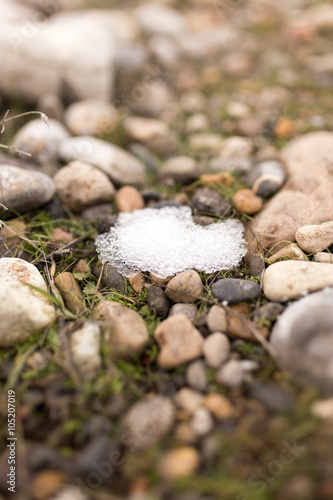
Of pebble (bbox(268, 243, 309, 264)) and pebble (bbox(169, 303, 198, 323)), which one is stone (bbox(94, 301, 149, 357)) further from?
pebble (bbox(268, 243, 309, 264))

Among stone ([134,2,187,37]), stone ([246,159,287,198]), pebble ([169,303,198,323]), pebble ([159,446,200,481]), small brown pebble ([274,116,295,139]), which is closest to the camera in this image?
pebble ([159,446,200,481])

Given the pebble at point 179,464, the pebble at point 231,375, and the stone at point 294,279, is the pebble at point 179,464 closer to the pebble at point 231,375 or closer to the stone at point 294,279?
the pebble at point 231,375

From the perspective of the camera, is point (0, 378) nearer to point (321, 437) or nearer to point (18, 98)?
point (321, 437)

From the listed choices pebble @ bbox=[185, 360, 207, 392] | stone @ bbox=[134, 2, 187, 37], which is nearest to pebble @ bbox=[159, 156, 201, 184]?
pebble @ bbox=[185, 360, 207, 392]

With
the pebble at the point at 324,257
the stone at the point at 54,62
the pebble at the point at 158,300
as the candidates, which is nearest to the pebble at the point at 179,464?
the pebble at the point at 158,300

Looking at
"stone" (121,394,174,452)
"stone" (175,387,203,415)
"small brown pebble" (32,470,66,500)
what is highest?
"stone" (175,387,203,415)

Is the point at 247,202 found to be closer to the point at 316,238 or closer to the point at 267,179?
the point at 267,179

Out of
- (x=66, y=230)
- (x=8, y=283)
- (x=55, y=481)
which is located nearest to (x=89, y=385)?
(x=55, y=481)
